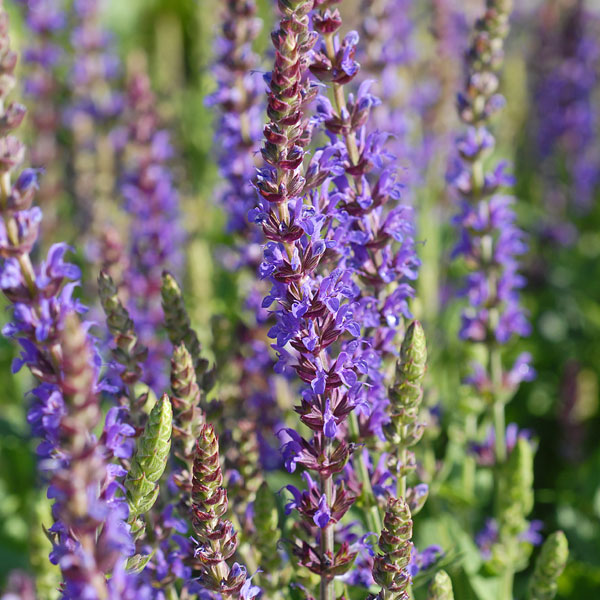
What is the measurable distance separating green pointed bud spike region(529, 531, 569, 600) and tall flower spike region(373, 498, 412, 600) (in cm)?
70

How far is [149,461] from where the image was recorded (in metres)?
1.92

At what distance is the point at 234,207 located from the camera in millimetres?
3658

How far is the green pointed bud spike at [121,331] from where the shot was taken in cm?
226

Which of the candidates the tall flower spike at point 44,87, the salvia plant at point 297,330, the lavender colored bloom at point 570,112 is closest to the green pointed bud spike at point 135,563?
the salvia plant at point 297,330

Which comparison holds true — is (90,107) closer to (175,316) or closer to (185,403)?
Answer: (175,316)

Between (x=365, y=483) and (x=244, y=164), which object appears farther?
(x=244, y=164)

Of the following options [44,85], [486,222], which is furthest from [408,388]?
[44,85]

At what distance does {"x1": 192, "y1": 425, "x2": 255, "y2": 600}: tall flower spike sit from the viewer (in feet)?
5.89

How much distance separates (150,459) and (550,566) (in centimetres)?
143

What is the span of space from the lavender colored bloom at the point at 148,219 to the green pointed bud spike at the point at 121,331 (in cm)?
176

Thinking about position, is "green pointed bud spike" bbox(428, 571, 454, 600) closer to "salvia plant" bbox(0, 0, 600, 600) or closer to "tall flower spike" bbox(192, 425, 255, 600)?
"salvia plant" bbox(0, 0, 600, 600)

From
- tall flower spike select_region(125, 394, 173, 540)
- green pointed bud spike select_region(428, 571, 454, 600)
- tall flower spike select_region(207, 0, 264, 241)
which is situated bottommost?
green pointed bud spike select_region(428, 571, 454, 600)

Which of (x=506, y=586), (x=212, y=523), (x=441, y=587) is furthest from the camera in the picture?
(x=506, y=586)

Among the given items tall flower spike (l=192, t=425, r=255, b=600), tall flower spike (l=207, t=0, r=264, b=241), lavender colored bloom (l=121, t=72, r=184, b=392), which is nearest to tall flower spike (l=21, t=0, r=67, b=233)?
lavender colored bloom (l=121, t=72, r=184, b=392)
